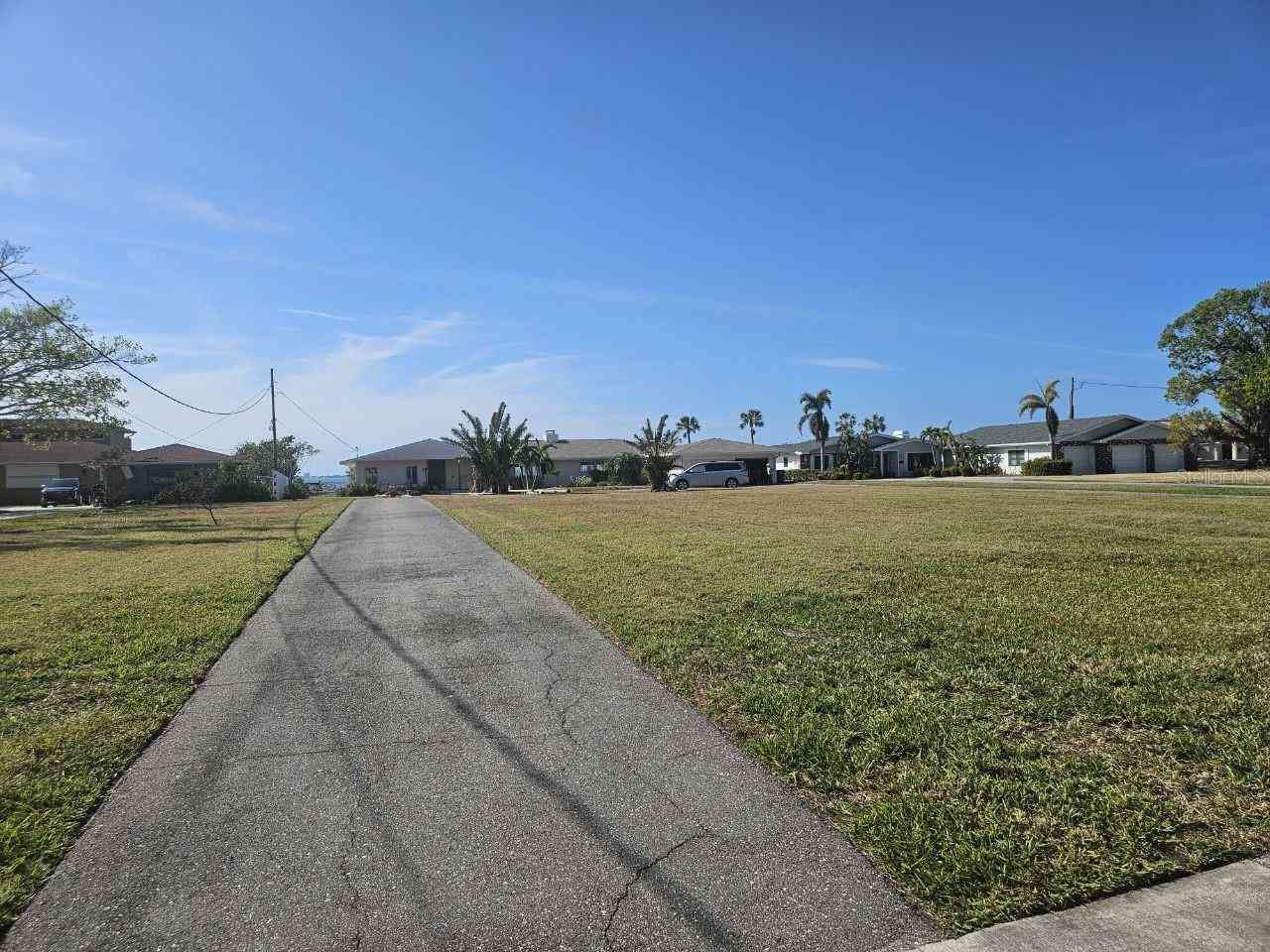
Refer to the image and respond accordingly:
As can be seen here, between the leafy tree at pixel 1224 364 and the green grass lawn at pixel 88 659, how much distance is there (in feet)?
175

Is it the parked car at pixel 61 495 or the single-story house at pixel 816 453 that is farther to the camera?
the single-story house at pixel 816 453

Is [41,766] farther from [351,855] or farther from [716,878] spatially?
[716,878]

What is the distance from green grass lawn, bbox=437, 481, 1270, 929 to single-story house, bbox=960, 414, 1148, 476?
52.9 metres

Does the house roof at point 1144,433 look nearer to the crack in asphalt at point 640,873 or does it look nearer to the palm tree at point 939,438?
the palm tree at point 939,438

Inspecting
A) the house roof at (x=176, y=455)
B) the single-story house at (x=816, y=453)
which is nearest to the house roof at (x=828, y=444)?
the single-story house at (x=816, y=453)

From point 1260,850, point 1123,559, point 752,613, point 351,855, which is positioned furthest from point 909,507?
point 351,855

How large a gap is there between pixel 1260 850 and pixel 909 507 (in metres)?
18.4

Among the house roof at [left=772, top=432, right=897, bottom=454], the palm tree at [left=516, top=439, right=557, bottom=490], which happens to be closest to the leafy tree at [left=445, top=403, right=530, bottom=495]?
the palm tree at [left=516, top=439, right=557, bottom=490]

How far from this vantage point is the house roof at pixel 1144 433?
5556cm

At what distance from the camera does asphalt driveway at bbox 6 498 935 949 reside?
2486 mm

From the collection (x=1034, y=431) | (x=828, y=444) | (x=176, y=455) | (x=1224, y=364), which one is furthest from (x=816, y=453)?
(x=176, y=455)

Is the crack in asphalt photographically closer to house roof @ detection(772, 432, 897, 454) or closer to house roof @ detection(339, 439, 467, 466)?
house roof @ detection(339, 439, 467, 466)

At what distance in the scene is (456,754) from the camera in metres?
3.95

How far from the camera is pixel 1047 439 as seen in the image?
5928cm
